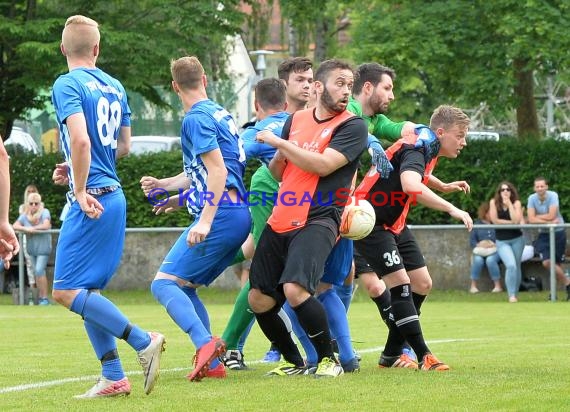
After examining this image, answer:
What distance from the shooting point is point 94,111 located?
7.48 meters

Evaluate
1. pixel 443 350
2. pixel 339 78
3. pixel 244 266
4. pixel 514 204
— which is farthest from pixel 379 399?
pixel 514 204

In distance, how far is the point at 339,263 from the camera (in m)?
9.00

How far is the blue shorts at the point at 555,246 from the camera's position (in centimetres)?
1914

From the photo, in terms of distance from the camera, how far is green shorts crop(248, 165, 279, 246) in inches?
365

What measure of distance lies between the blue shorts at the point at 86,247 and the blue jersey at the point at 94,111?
0.19 meters

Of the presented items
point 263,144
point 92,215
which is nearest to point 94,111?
point 92,215

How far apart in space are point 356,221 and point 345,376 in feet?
3.52

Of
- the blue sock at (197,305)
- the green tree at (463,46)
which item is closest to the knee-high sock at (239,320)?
the blue sock at (197,305)

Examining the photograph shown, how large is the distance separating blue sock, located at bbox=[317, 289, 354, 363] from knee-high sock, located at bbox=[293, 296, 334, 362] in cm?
79

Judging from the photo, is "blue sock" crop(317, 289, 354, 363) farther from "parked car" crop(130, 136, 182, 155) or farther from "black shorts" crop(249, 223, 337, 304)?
"parked car" crop(130, 136, 182, 155)

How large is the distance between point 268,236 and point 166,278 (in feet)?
2.56

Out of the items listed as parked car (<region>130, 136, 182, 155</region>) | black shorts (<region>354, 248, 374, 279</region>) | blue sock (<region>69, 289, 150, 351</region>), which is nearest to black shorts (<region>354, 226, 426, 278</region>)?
black shorts (<region>354, 248, 374, 279</region>)

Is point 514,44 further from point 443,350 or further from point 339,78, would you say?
point 339,78

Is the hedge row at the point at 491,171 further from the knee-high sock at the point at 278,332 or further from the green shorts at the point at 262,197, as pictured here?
the knee-high sock at the point at 278,332
